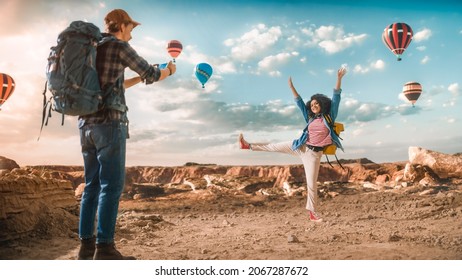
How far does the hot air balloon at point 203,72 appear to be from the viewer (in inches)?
473

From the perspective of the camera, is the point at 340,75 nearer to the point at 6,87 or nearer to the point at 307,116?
the point at 307,116

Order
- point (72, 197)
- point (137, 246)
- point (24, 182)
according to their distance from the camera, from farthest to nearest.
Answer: point (72, 197) < point (24, 182) < point (137, 246)

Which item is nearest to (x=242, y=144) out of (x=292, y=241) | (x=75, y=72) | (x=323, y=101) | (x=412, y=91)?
(x=323, y=101)

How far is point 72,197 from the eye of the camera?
22.1 ft

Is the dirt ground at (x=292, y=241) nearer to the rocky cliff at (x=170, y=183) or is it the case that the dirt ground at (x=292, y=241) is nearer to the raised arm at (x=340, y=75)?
the rocky cliff at (x=170, y=183)

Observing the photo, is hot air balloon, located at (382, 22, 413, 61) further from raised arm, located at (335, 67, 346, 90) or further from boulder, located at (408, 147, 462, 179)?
raised arm, located at (335, 67, 346, 90)

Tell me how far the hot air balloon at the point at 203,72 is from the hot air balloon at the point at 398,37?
36.2 ft

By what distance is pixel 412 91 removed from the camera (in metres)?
21.0

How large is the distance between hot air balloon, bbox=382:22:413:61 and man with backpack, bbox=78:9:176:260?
1786cm

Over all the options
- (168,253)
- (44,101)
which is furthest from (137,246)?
(44,101)

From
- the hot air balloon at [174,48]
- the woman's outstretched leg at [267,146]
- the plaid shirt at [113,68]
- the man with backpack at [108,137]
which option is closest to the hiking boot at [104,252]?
the man with backpack at [108,137]

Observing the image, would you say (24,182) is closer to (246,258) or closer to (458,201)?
(246,258)

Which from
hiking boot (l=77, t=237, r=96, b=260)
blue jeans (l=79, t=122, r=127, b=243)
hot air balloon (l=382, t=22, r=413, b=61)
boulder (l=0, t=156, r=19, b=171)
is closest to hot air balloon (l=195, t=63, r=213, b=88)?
blue jeans (l=79, t=122, r=127, b=243)

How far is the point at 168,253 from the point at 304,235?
2.23 m
